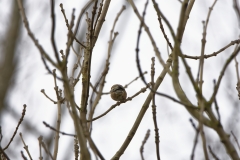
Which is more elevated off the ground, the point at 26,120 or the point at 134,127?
the point at 26,120

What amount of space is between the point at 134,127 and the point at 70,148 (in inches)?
93.9

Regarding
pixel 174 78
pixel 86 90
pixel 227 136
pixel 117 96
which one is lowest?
pixel 227 136

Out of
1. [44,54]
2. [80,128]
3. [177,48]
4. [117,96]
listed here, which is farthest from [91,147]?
[117,96]

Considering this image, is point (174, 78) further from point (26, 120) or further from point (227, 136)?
point (26, 120)

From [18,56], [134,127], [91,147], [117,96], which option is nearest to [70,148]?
[117,96]

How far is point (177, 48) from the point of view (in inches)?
73.3

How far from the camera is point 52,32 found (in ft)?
5.94

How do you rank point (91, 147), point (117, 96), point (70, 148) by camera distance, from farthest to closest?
point (70, 148)
point (117, 96)
point (91, 147)

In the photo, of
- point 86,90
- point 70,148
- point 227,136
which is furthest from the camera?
point 70,148

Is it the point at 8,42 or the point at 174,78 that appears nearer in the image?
the point at 174,78

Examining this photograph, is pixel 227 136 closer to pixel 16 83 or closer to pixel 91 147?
pixel 91 147

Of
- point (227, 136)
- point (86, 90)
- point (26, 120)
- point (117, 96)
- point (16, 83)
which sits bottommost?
point (227, 136)

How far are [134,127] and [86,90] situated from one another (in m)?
0.38

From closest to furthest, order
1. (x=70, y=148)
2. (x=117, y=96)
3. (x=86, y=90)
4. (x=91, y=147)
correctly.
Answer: (x=91, y=147)
(x=86, y=90)
(x=117, y=96)
(x=70, y=148)
